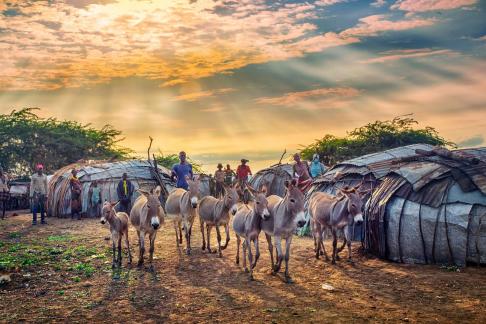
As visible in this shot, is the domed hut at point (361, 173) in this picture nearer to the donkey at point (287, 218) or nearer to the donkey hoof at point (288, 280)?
the donkey at point (287, 218)

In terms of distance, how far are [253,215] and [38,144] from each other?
39962 mm

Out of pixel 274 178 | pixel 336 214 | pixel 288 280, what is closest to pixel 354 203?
pixel 336 214

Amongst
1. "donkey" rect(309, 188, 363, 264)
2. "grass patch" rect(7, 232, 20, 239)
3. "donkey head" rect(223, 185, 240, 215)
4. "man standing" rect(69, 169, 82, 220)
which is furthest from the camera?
"man standing" rect(69, 169, 82, 220)

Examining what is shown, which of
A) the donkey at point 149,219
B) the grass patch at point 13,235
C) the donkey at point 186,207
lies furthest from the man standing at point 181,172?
the grass patch at point 13,235

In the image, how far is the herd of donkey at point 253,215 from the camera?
11.1 meters

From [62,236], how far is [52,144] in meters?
28.8

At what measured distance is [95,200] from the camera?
2841 centimetres

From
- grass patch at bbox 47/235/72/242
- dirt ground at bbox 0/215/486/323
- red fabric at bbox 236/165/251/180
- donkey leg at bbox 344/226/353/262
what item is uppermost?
red fabric at bbox 236/165/251/180

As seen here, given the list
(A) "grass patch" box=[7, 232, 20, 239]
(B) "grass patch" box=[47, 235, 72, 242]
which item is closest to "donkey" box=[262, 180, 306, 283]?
(B) "grass patch" box=[47, 235, 72, 242]

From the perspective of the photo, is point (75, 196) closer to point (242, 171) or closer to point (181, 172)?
point (242, 171)

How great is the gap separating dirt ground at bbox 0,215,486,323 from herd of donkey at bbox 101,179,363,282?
692mm

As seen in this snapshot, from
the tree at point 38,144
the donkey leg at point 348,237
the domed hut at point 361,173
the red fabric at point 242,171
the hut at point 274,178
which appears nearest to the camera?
the donkey leg at point 348,237

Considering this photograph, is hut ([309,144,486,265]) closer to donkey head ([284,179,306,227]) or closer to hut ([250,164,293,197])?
donkey head ([284,179,306,227])

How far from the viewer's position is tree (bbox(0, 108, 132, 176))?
44.2 m
